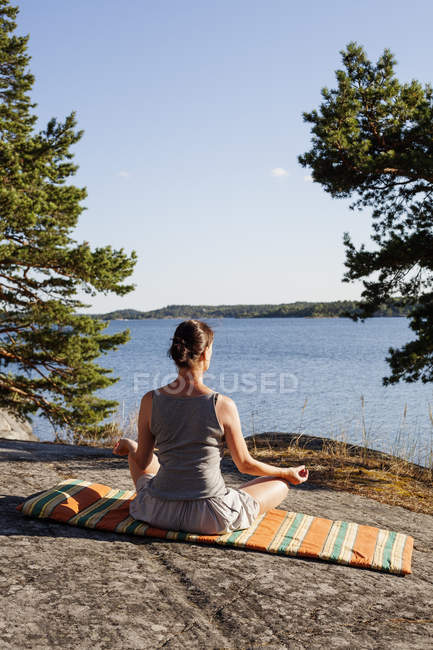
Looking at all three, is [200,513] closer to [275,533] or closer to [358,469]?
[275,533]

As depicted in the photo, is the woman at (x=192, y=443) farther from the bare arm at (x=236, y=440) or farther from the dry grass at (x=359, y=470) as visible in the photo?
the dry grass at (x=359, y=470)

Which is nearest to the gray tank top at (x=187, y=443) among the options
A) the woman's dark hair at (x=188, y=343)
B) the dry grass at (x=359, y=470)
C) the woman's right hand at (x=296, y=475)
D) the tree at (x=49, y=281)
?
the woman's dark hair at (x=188, y=343)

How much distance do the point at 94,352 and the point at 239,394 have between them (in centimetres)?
1120

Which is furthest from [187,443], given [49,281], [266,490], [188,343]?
[49,281]

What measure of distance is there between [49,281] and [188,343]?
9.13 metres

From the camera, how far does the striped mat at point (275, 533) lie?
3.13 m

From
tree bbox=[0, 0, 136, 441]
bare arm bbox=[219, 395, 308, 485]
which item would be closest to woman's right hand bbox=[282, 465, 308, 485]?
bare arm bbox=[219, 395, 308, 485]

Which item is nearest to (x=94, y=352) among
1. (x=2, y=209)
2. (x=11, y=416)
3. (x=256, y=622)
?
(x=11, y=416)

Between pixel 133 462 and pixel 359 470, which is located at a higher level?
pixel 133 462

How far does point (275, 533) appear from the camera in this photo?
3.36 meters

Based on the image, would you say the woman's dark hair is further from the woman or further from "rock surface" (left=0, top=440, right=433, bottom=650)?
"rock surface" (left=0, top=440, right=433, bottom=650)

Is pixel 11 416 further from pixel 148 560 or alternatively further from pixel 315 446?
pixel 148 560

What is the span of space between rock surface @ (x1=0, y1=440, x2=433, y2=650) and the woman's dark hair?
1.07 metres

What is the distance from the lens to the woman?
311 cm
